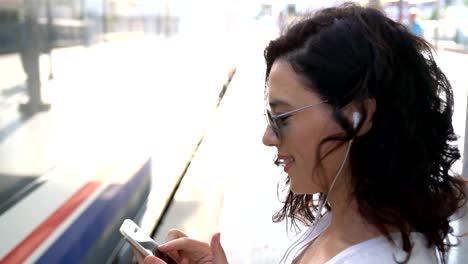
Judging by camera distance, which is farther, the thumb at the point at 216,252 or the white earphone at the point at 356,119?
the thumb at the point at 216,252

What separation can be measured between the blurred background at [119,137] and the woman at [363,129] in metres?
0.15

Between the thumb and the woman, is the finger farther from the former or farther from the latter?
the woman

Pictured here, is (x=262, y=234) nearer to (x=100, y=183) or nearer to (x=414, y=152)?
(x=100, y=183)

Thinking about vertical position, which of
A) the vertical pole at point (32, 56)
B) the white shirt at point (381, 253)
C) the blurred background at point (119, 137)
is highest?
the vertical pole at point (32, 56)

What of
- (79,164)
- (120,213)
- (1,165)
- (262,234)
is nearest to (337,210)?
(1,165)

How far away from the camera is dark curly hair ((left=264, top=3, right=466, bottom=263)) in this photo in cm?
90

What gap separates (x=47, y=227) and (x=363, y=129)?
0.80 m

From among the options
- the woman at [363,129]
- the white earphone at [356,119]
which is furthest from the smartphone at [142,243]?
the white earphone at [356,119]

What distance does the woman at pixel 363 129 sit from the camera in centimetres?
89

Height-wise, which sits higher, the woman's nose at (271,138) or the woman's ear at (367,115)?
the woman's ear at (367,115)

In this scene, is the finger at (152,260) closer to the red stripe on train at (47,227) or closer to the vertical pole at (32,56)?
the red stripe on train at (47,227)

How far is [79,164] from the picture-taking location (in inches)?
67.6

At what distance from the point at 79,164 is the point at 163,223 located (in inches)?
45.8

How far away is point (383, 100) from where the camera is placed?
0.91 m
